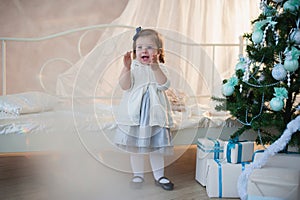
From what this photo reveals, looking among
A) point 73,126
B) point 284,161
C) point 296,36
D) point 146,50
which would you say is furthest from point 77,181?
point 296,36

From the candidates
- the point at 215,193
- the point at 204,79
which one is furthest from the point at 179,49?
the point at 215,193

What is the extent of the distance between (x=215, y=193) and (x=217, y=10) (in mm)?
1352

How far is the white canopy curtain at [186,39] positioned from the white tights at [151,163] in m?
0.35

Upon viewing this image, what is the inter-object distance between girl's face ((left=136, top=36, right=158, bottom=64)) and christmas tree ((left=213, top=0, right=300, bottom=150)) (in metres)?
0.39

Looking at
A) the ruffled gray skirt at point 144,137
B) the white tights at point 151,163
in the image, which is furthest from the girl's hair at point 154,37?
the white tights at point 151,163

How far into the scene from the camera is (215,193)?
5.79 ft

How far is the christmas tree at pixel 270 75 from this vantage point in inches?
65.7

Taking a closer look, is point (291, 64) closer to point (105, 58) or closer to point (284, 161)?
point (284, 161)

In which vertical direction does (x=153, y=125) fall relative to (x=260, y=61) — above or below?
below

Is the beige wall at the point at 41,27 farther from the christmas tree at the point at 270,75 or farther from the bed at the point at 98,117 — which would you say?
the christmas tree at the point at 270,75

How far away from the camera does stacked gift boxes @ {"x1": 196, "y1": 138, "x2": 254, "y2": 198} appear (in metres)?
1.76

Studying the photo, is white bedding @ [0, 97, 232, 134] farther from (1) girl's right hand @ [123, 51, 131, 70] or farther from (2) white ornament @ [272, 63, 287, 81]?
(2) white ornament @ [272, 63, 287, 81]

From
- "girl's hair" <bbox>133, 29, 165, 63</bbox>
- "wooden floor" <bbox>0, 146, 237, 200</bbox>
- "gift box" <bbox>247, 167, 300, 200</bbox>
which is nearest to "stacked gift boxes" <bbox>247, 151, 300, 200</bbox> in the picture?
"gift box" <bbox>247, 167, 300, 200</bbox>

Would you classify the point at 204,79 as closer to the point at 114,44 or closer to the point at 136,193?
the point at 114,44
